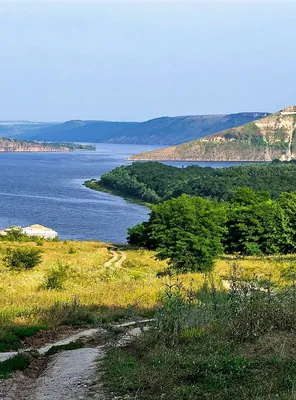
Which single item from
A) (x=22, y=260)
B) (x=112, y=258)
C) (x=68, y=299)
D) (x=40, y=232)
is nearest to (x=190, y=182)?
(x=40, y=232)

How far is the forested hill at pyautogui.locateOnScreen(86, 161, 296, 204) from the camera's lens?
323 ft

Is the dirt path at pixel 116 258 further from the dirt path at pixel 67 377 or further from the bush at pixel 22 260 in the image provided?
the dirt path at pixel 67 377

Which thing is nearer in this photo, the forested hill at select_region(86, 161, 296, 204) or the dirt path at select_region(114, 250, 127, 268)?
the dirt path at select_region(114, 250, 127, 268)

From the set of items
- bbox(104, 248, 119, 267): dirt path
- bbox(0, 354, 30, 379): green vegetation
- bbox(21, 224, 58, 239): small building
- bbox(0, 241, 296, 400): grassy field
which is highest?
bbox(0, 241, 296, 400): grassy field

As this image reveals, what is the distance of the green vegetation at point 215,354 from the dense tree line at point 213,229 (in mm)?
21460

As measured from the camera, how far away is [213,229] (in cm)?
3616

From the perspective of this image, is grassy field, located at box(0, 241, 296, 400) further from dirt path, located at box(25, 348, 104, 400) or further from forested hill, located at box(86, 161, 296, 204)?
forested hill, located at box(86, 161, 296, 204)

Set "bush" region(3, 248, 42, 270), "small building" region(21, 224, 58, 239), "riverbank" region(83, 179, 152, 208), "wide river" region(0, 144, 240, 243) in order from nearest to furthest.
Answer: "bush" region(3, 248, 42, 270) < "small building" region(21, 224, 58, 239) < "wide river" region(0, 144, 240, 243) < "riverbank" region(83, 179, 152, 208)

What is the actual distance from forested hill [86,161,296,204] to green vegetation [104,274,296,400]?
7649 cm

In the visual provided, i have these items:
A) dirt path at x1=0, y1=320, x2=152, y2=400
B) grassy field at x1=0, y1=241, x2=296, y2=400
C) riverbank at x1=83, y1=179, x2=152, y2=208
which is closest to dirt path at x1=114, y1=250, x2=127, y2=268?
grassy field at x1=0, y1=241, x2=296, y2=400

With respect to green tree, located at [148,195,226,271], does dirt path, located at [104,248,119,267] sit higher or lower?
lower

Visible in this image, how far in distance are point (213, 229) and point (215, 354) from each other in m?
27.3

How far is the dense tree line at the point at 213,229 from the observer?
33281 mm

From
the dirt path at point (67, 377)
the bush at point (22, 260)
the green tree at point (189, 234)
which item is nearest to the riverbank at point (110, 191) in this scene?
the green tree at point (189, 234)
